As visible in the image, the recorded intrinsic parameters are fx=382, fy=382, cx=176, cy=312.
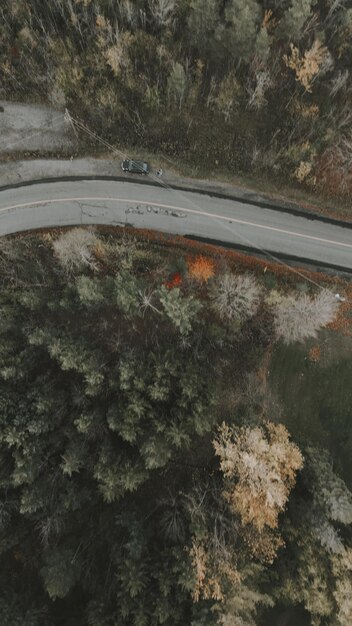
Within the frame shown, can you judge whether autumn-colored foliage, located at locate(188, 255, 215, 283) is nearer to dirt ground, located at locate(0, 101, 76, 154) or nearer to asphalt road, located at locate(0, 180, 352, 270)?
asphalt road, located at locate(0, 180, 352, 270)

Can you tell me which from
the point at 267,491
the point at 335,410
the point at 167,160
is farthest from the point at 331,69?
the point at 267,491

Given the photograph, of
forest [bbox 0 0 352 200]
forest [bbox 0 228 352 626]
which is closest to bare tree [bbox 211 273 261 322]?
forest [bbox 0 228 352 626]

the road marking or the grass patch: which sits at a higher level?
the road marking

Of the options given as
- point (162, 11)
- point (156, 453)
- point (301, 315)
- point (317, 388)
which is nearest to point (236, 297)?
point (301, 315)

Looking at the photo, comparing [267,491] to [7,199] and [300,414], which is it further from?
[7,199]

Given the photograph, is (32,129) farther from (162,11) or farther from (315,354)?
(315,354)

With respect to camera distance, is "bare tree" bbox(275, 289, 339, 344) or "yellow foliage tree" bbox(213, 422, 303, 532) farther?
"bare tree" bbox(275, 289, 339, 344)
